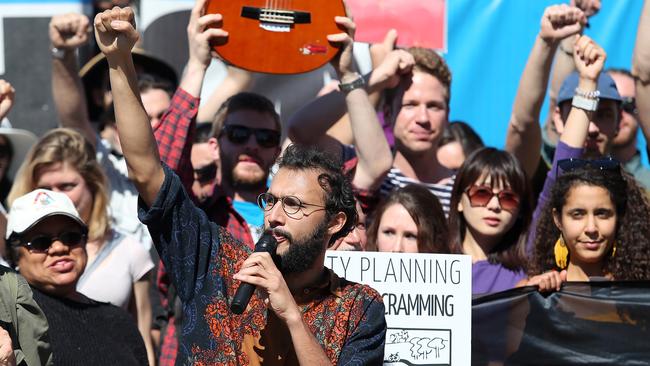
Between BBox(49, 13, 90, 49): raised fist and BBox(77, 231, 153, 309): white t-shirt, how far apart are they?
42.1 inches

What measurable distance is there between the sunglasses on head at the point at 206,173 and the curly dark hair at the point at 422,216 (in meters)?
1.20

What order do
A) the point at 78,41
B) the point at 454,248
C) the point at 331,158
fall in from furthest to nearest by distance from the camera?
the point at 78,41
the point at 454,248
the point at 331,158

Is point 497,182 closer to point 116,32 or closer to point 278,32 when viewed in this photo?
point 278,32

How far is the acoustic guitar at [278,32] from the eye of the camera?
544 centimetres

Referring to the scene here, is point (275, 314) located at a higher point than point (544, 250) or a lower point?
lower

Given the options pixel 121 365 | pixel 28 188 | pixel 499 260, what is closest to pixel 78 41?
pixel 28 188

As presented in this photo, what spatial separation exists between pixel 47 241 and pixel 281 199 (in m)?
1.26

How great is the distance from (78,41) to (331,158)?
2.30 metres

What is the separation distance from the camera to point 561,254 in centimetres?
516

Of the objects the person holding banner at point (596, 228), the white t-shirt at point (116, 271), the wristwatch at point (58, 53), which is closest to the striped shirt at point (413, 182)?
the person holding banner at point (596, 228)

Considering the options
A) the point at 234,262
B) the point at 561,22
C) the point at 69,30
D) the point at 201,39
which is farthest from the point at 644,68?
the point at 69,30

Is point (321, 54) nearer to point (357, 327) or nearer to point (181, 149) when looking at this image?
point (181, 149)

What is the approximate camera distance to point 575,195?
203 inches

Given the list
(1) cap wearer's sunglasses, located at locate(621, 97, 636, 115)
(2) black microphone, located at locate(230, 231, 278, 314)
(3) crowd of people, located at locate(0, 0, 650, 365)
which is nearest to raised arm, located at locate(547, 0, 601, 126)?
(3) crowd of people, located at locate(0, 0, 650, 365)
